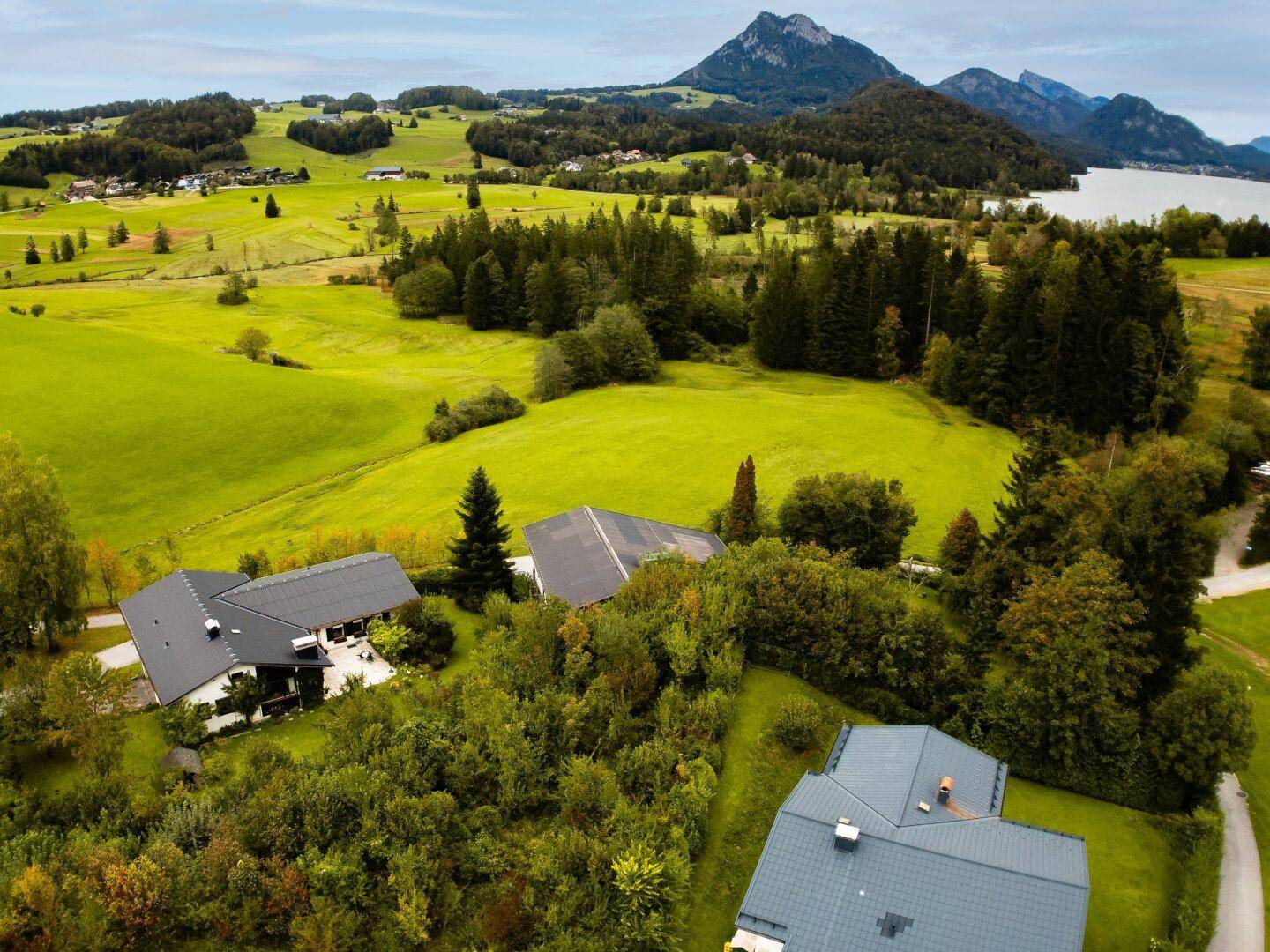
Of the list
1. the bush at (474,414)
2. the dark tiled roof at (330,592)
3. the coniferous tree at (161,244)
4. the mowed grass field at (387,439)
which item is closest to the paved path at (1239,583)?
the mowed grass field at (387,439)

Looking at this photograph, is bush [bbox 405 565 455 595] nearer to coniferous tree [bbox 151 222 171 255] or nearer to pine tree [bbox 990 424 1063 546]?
pine tree [bbox 990 424 1063 546]

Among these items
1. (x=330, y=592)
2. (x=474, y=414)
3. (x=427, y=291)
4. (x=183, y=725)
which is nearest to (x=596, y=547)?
(x=330, y=592)

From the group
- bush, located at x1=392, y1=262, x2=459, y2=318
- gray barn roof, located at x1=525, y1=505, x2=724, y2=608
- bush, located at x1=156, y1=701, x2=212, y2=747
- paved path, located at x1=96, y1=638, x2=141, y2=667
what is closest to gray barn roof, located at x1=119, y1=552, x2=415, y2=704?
bush, located at x1=156, y1=701, x2=212, y2=747

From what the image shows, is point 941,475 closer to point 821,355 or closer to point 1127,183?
point 821,355

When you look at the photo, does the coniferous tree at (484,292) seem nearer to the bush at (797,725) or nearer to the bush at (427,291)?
the bush at (427,291)

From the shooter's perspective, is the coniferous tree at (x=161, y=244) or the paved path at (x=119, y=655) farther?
the coniferous tree at (x=161, y=244)

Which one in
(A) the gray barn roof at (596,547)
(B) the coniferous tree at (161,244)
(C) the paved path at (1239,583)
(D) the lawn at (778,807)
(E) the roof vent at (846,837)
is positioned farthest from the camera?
(B) the coniferous tree at (161,244)

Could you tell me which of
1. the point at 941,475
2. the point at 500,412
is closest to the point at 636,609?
the point at 941,475
